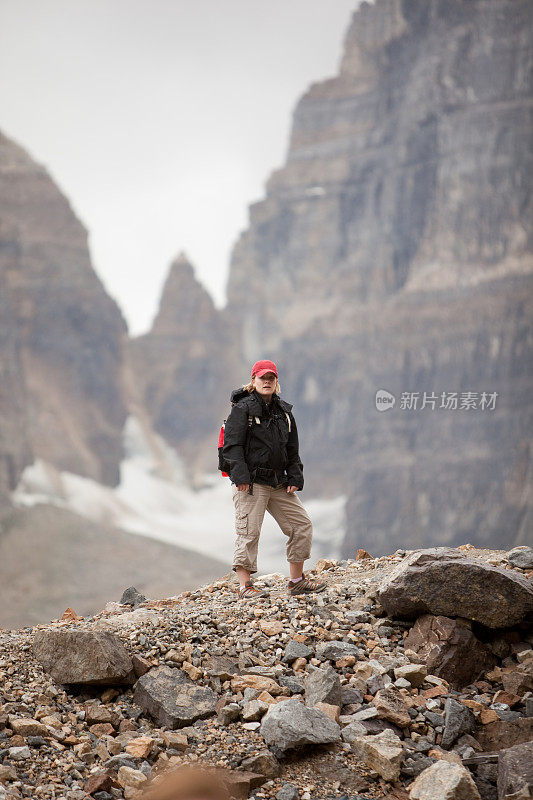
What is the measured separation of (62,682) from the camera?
20.6 ft

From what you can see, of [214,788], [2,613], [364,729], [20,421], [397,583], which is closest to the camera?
[214,788]

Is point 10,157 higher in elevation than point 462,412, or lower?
higher

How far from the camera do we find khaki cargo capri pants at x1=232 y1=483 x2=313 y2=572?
8148mm

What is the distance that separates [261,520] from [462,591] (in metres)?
2.11

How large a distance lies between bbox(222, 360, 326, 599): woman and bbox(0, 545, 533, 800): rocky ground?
0.47 meters

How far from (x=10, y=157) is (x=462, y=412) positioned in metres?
69.3

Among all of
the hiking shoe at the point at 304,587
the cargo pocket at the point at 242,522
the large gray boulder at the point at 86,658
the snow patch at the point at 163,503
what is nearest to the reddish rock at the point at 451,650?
the hiking shoe at the point at 304,587

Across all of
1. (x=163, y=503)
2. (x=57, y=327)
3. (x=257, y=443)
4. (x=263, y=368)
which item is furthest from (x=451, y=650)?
(x=163, y=503)

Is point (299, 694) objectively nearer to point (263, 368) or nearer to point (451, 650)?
point (451, 650)

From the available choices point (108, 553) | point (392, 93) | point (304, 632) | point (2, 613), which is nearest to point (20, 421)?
point (108, 553)

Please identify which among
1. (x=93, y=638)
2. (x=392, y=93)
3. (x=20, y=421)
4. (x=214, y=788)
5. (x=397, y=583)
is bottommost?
(x=214, y=788)

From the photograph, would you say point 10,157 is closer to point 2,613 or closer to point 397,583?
point 2,613

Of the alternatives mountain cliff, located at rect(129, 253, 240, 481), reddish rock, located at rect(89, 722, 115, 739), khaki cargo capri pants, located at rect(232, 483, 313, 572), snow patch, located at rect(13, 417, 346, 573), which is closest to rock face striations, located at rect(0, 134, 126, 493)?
snow patch, located at rect(13, 417, 346, 573)

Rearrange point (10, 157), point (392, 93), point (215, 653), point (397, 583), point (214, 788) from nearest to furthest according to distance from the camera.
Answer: point (214, 788) → point (215, 653) → point (397, 583) → point (10, 157) → point (392, 93)
